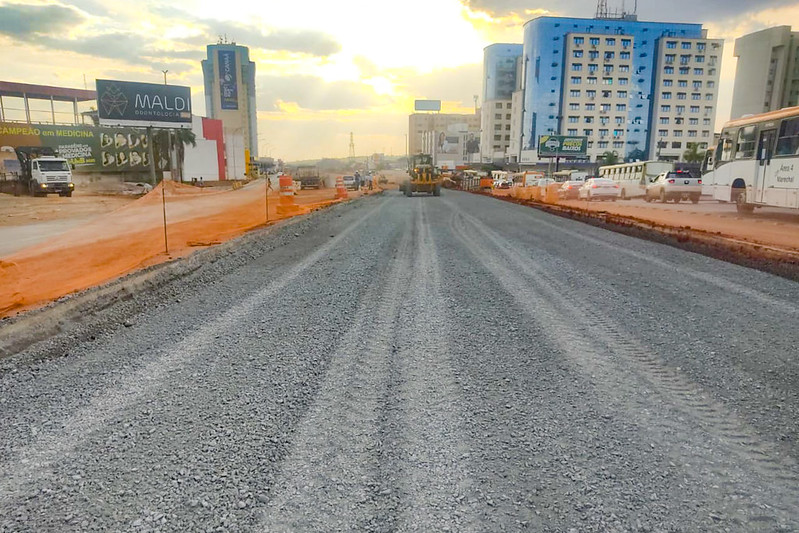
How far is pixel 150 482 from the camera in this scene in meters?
2.46

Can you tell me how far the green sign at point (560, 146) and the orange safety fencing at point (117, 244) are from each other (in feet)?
249

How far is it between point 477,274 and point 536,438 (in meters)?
4.76

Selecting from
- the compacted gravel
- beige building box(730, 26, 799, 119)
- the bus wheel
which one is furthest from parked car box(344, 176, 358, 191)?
beige building box(730, 26, 799, 119)

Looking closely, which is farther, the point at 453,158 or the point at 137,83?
the point at 453,158

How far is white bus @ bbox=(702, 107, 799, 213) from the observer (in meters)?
15.0

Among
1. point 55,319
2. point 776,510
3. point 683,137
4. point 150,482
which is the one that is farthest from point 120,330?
point 683,137

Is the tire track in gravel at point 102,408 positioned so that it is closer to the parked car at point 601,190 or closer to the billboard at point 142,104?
the parked car at point 601,190

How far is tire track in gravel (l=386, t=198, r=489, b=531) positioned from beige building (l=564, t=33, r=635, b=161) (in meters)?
105

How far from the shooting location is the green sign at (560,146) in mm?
83812

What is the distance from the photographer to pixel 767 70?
95.0 m

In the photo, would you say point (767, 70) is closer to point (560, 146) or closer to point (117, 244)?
point (560, 146)

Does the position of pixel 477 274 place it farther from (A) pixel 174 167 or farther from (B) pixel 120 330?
(A) pixel 174 167

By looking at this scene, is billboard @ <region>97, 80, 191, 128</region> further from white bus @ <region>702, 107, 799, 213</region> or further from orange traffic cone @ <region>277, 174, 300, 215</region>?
white bus @ <region>702, 107, 799, 213</region>

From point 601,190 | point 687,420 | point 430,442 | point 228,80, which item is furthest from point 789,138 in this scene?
point 228,80
